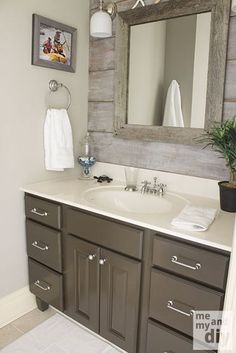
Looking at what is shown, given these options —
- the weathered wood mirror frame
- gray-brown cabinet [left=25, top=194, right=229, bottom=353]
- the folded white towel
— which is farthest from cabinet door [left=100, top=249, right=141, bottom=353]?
the weathered wood mirror frame

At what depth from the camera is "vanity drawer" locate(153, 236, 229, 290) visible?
1085mm

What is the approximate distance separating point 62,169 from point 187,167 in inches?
30.3

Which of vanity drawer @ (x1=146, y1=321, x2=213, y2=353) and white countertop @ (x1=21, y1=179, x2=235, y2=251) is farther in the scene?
vanity drawer @ (x1=146, y1=321, x2=213, y2=353)

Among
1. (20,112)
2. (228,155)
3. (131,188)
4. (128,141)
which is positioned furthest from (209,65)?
(20,112)

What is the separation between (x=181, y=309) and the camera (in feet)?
3.96

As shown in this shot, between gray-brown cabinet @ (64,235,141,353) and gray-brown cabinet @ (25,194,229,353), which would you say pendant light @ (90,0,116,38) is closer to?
gray-brown cabinet @ (25,194,229,353)

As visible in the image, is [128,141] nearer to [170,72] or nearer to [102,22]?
[170,72]

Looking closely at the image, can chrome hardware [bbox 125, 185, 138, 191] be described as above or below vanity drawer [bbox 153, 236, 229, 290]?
above

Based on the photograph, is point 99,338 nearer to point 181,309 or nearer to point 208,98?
point 181,309

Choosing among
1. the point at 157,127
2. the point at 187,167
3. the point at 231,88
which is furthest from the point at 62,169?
the point at 231,88

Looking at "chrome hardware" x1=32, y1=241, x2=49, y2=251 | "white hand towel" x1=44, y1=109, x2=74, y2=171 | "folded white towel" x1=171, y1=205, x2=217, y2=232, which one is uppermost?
"white hand towel" x1=44, y1=109, x2=74, y2=171

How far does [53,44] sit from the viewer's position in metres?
1.76

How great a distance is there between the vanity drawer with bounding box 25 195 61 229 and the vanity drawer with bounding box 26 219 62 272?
0.04 metres

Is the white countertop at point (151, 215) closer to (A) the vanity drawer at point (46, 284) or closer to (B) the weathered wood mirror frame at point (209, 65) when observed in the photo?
(B) the weathered wood mirror frame at point (209, 65)
